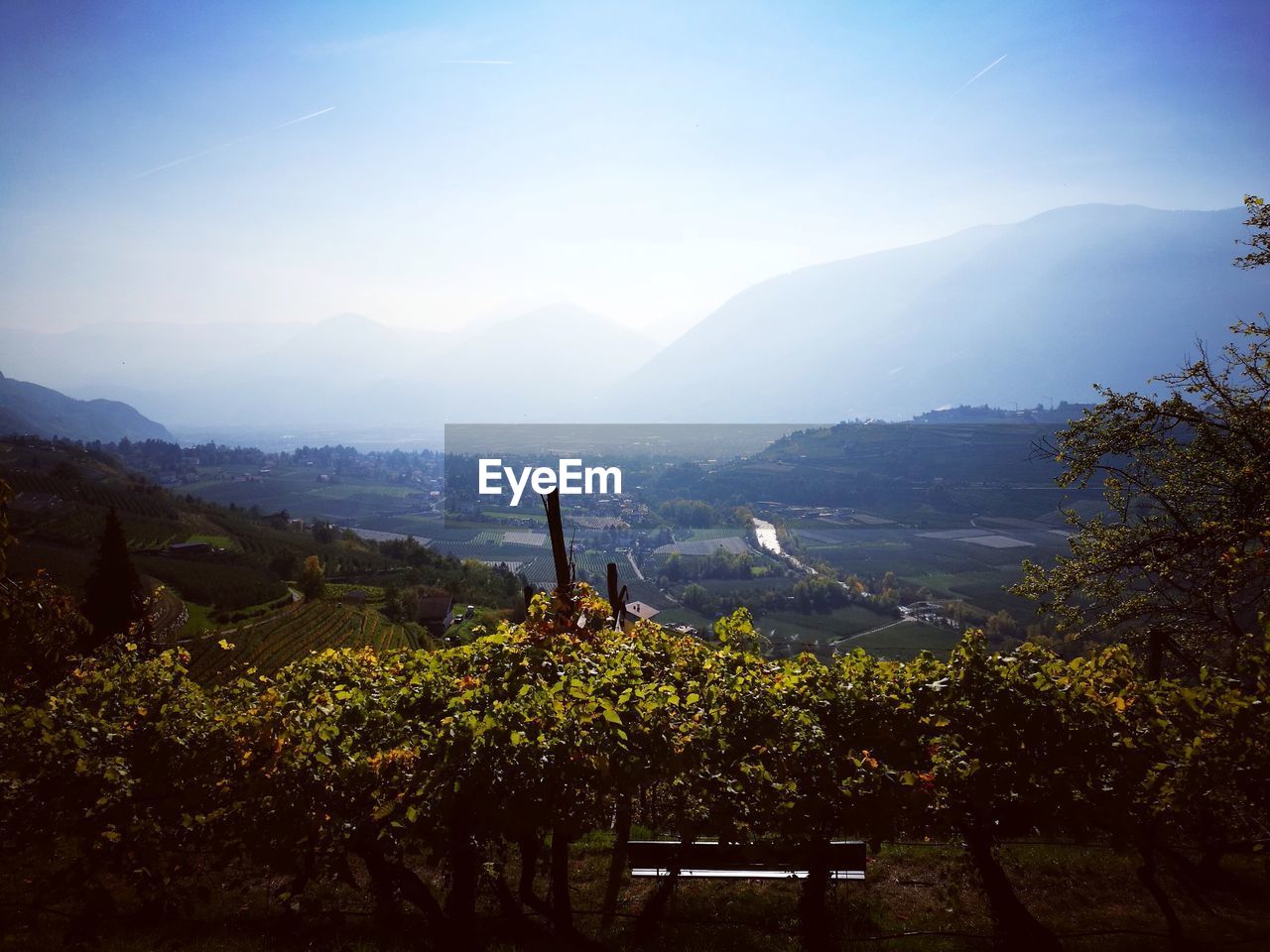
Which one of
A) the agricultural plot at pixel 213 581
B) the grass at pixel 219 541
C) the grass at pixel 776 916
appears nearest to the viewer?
the grass at pixel 776 916

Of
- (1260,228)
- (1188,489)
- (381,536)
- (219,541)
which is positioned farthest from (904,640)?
(381,536)

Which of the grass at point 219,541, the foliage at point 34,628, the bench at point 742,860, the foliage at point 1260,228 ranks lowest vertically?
the grass at point 219,541

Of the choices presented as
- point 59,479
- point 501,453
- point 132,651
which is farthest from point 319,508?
point 132,651

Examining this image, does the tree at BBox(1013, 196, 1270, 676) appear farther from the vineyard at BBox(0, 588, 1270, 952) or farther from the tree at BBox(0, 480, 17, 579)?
the tree at BBox(0, 480, 17, 579)

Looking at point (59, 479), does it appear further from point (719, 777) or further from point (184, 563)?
point (719, 777)

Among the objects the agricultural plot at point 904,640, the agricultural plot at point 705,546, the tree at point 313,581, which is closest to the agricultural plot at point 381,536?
the tree at point 313,581

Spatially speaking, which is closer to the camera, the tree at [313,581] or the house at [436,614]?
the house at [436,614]

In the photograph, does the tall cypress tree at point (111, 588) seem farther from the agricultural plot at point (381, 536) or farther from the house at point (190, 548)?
the agricultural plot at point (381, 536)
